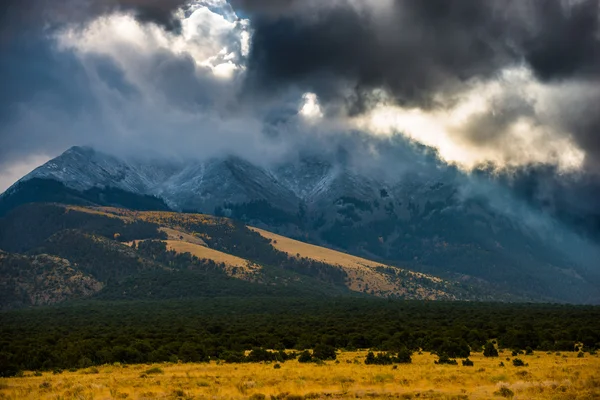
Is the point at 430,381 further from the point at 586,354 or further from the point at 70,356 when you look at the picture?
the point at 70,356

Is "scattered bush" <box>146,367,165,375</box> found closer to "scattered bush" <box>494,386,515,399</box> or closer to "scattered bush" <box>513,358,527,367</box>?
"scattered bush" <box>494,386,515,399</box>

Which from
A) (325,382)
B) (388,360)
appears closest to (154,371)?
(325,382)

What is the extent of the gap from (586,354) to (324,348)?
3352cm

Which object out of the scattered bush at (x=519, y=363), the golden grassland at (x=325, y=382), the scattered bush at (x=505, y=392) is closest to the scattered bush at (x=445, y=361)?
the golden grassland at (x=325, y=382)

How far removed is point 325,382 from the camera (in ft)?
218

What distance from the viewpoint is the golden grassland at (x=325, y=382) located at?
5919 cm

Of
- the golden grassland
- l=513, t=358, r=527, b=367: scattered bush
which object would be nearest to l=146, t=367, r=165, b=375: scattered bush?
the golden grassland

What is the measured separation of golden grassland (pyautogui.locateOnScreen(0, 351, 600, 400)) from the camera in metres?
59.2

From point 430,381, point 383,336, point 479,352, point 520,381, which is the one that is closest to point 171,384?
point 430,381

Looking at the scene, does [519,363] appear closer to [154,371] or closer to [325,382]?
[325,382]

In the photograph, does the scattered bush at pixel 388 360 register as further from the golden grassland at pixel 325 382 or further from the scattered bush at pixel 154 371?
the scattered bush at pixel 154 371

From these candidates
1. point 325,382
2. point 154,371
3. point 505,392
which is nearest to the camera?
point 505,392

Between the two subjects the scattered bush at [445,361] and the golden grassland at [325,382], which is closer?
the golden grassland at [325,382]

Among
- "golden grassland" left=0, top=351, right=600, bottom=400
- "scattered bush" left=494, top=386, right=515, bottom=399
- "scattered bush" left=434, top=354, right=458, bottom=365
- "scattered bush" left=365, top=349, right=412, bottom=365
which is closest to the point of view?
"scattered bush" left=494, top=386, right=515, bottom=399
